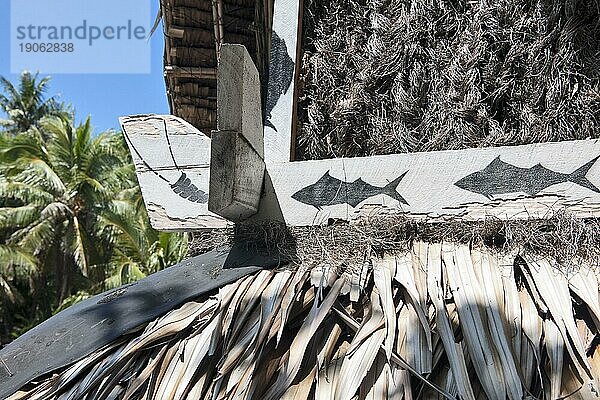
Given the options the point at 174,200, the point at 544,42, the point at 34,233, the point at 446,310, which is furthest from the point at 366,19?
the point at 34,233

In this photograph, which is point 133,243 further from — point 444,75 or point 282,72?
point 444,75

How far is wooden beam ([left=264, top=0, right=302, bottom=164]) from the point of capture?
6.36 feet

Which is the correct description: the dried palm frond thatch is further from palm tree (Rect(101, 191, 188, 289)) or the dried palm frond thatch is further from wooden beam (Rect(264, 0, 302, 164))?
palm tree (Rect(101, 191, 188, 289))

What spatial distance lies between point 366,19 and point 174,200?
3.05ft

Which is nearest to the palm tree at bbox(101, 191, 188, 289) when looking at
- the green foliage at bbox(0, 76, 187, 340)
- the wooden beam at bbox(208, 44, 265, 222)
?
the green foliage at bbox(0, 76, 187, 340)

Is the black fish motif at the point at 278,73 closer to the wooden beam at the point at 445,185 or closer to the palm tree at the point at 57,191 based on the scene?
the wooden beam at the point at 445,185

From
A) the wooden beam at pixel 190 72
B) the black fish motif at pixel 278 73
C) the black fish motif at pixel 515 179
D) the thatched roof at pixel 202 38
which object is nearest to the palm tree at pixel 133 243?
the thatched roof at pixel 202 38

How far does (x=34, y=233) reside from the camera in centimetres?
1409

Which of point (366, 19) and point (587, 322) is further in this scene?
point (366, 19)

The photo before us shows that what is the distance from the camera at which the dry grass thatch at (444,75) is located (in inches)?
69.1

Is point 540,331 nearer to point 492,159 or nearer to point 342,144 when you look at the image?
point 492,159

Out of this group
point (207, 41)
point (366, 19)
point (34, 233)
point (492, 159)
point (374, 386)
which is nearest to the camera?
point (374, 386)

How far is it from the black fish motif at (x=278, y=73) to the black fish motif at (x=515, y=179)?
26.9 inches

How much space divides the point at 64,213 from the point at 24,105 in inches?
354
